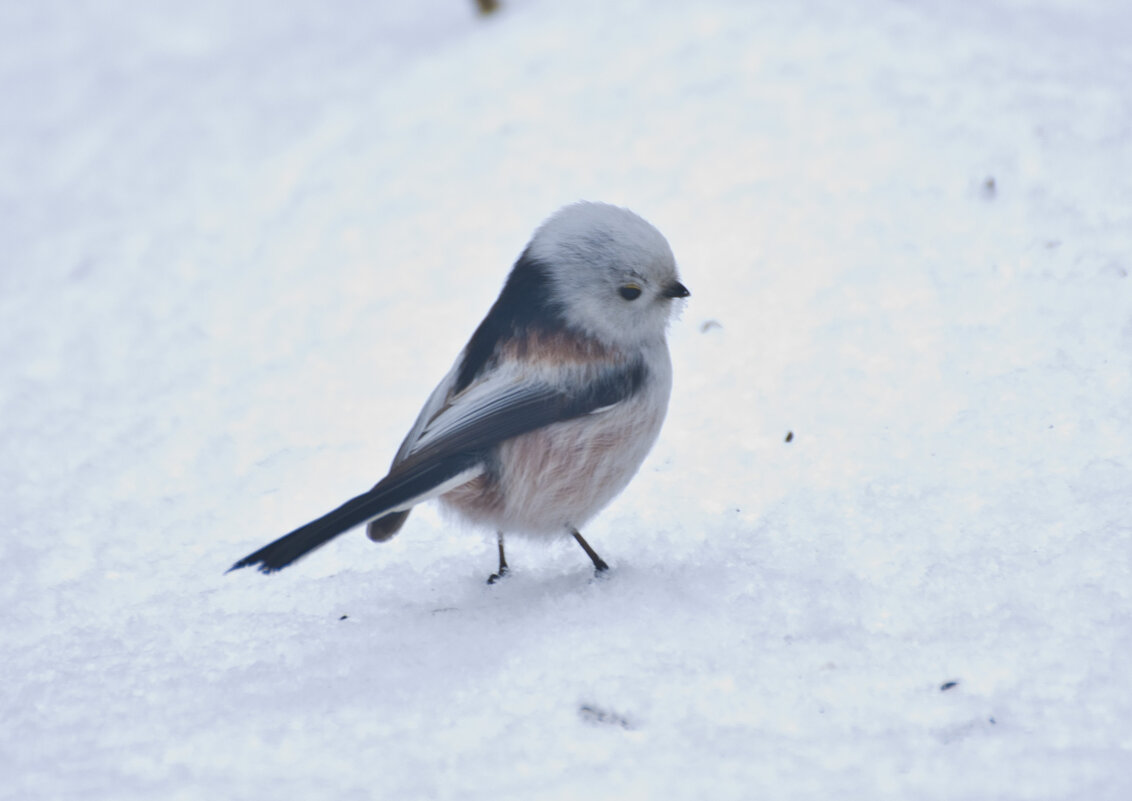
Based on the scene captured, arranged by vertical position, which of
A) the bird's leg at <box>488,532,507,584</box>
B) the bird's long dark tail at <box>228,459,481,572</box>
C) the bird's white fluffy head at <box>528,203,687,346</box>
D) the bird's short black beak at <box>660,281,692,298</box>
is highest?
the bird's white fluffy head at <box>528,203,687,346</box>

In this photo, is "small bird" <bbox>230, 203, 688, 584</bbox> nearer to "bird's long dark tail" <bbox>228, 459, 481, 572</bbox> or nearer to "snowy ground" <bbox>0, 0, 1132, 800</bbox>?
"bird's long dark tail" <bbox>228, 459, 481, 572</bbox>

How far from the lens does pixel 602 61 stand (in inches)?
239

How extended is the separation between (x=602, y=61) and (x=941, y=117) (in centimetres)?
181

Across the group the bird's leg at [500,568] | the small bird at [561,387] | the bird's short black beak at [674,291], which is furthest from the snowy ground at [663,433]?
the bird's short black beak at [674,291]

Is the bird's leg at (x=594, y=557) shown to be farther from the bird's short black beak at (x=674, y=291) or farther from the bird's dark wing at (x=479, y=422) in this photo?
the bird's short black beak at (x=674, y=291)

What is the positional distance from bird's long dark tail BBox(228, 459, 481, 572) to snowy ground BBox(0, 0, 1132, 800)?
1.30 feet

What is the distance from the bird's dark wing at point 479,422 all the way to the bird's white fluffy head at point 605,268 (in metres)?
0.14

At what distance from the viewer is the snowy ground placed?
2.62m

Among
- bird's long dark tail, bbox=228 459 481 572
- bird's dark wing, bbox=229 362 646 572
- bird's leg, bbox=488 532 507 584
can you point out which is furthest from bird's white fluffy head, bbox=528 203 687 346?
bird's leg, bbox=488 532 507 584

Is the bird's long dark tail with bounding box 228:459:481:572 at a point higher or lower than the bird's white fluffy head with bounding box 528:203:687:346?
lower

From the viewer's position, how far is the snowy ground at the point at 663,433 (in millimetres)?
2625

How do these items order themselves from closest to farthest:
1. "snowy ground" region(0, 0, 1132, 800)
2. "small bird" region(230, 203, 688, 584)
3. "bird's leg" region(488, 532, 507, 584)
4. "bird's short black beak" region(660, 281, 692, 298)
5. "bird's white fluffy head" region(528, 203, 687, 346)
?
1. "snowy ground" region(0, 0, 1132, 800)
2. "small bird" region(230, 203, 688, 584)
3. "bird's white fluffy head" region(528, 203, 687, 346)
4. "bird's short black beak" region(660, 281, 692, 298)
5. "bird's leg" region(488, 532, 507, 584)

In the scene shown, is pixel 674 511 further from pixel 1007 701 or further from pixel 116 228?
pixel 116 228

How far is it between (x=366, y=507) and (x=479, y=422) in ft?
1.36
